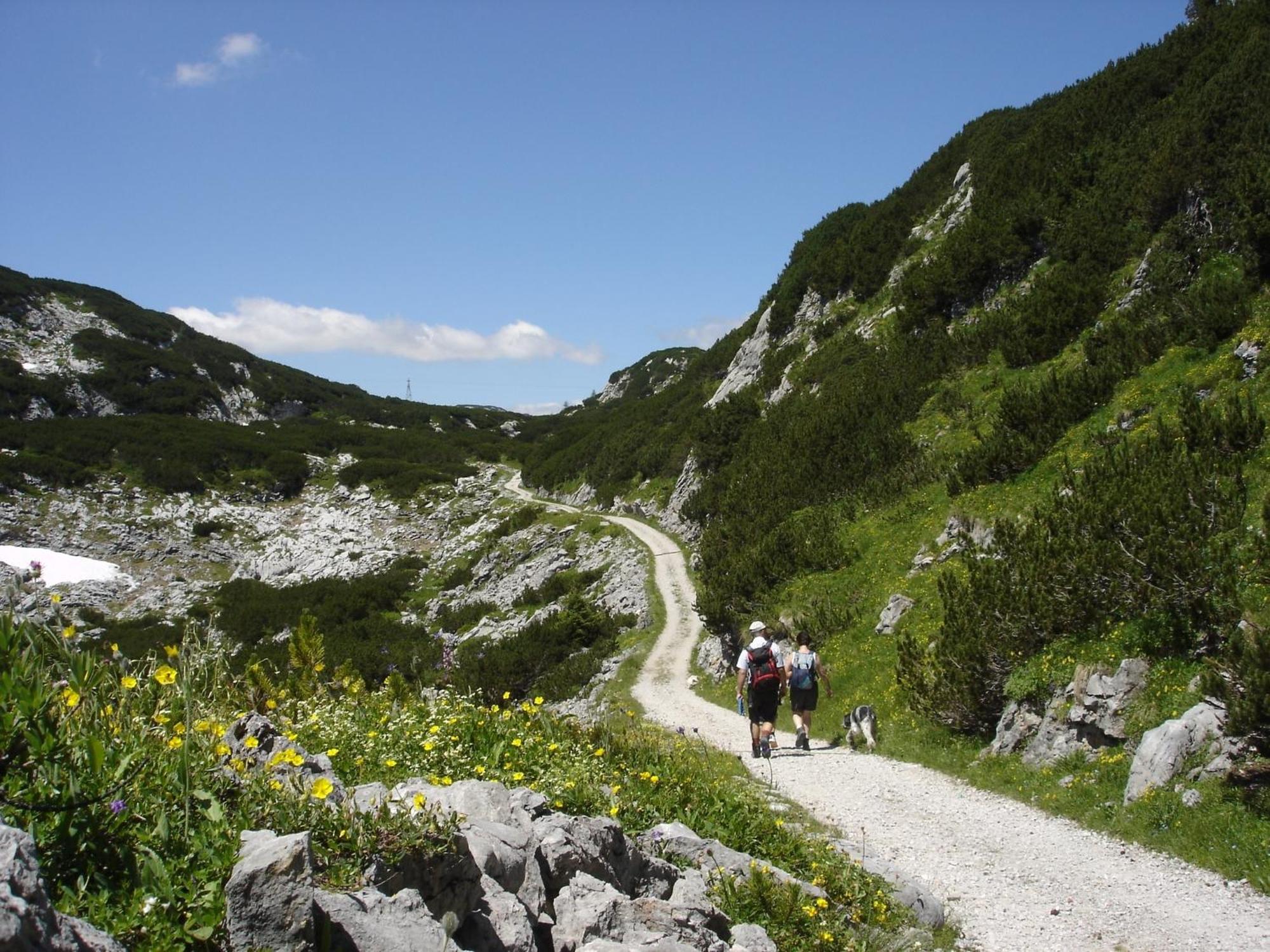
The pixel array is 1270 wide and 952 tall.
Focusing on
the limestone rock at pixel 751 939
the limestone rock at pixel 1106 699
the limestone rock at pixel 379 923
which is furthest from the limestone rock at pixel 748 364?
the limestone rock at pixel 379 923

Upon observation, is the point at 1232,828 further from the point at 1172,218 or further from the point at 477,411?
the point at 477,411

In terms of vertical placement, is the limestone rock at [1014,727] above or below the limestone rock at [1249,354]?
below

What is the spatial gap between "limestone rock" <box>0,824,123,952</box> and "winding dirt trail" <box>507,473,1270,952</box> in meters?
5.84

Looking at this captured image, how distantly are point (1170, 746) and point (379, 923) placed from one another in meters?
7.81

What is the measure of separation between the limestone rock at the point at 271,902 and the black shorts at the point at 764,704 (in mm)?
9533

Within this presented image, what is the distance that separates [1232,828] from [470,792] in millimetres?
6549

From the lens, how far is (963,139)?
141 feet

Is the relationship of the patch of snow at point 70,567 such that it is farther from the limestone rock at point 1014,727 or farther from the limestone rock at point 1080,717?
the limestone rock at point 1080,717

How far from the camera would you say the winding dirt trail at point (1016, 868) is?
5.74 m

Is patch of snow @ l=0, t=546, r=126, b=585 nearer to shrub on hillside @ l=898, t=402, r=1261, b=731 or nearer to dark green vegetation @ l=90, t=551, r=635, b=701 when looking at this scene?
dark green vegetation @ l=90, t=551, r=635, b=701

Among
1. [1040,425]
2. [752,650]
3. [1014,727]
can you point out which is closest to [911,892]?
[1014,727]

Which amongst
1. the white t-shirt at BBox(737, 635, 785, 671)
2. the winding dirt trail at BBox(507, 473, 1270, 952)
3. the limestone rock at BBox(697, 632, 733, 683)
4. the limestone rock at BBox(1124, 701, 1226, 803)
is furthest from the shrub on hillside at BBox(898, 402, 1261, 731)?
the limestone rock at BBox(697, 632, 733, 683)

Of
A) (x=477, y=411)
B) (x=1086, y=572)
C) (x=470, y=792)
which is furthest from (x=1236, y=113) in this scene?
(x=477, y=411)

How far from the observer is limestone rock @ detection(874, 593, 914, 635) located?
14.8 meters
